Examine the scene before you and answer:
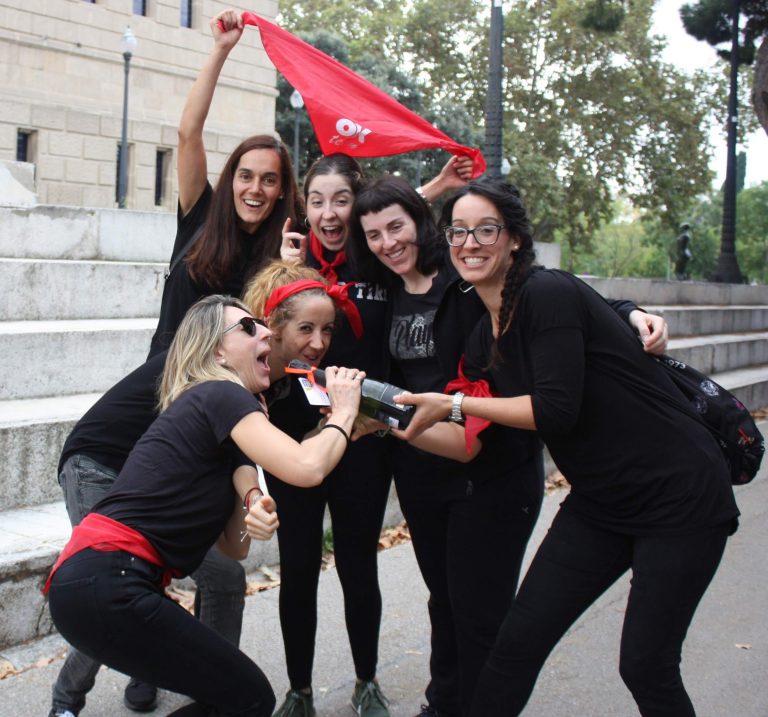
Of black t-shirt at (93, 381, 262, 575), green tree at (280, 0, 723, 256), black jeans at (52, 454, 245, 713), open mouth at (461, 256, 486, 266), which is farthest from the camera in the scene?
green tree at (280, 0, 723, 256)

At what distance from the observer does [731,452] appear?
118 inches

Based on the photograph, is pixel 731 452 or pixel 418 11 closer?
pixel 731 452

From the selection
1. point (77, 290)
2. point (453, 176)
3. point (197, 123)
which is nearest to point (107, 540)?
point (197, 123)

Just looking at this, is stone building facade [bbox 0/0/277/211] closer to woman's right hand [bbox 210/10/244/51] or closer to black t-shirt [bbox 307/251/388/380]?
woman's right hand [bbox 210/10/244/51]

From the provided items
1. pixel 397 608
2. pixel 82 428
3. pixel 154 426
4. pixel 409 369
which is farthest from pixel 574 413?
pixel 397 608

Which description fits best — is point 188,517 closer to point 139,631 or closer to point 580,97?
point 139,631

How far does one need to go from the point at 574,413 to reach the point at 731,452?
0.55m

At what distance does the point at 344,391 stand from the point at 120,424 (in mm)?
848

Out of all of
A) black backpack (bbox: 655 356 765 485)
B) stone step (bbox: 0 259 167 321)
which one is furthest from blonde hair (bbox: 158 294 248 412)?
stone step (bbox: 0 259 167 321)

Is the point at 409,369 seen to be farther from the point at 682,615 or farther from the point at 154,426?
the point at 682,615

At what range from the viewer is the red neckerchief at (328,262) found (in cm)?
380

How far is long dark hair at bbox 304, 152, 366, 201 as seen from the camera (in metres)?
3.77

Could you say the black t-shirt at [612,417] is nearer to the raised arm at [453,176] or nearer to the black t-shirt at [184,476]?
the black t-shirt at [184,476]

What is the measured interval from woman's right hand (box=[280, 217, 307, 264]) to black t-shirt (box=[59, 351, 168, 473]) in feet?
2.18
